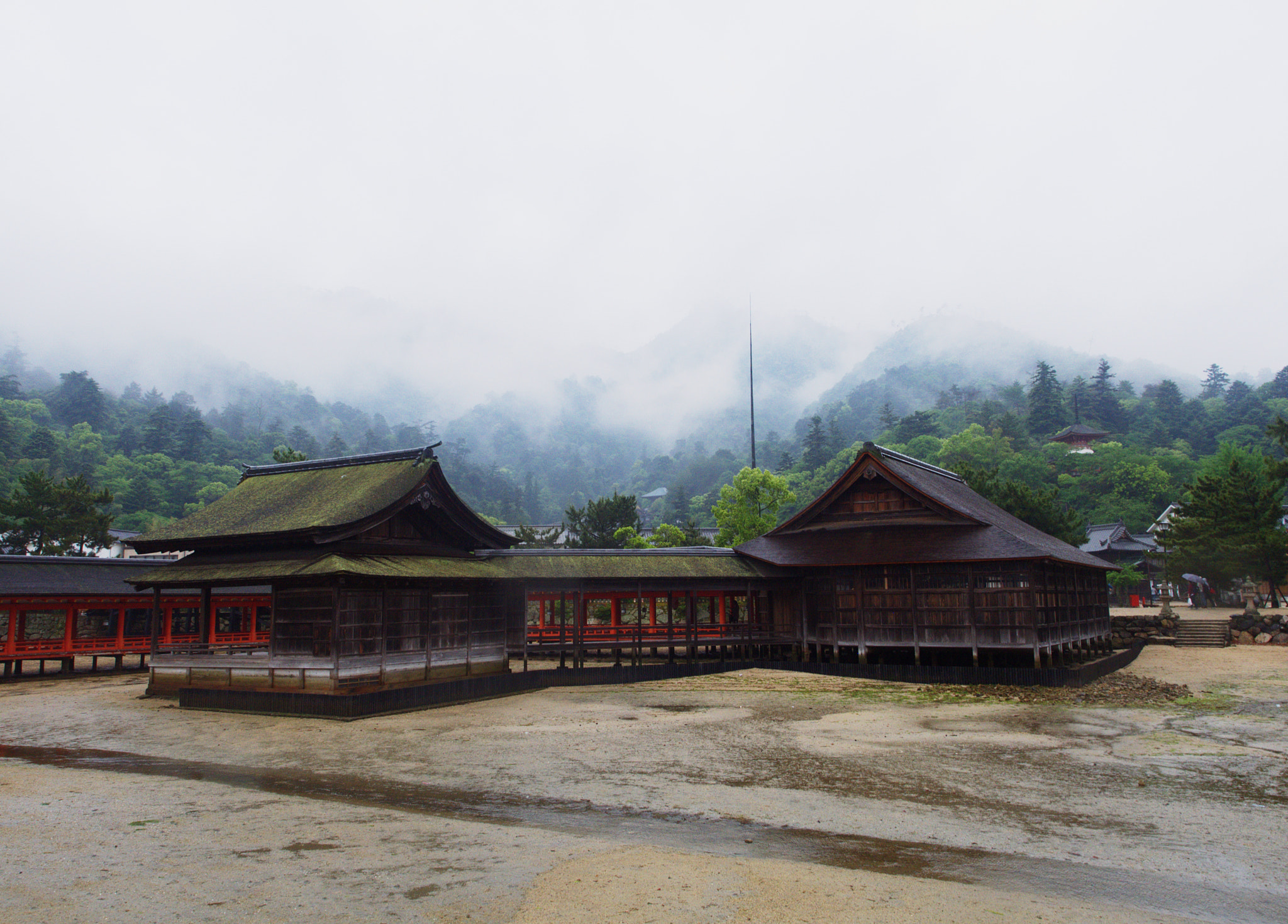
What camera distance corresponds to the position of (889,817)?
12.3 metres

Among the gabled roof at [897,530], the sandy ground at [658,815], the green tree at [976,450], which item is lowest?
the sandy ground at [658,815]

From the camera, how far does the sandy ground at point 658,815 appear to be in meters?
8.75

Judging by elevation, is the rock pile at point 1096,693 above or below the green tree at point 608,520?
below

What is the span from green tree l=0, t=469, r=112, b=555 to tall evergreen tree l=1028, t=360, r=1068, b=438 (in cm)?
11872

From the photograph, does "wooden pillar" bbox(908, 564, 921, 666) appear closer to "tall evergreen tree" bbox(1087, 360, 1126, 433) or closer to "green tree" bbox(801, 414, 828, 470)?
"green tree" bbox(801, 414, 828, 470)

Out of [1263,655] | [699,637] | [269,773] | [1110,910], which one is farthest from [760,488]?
[1110,910]

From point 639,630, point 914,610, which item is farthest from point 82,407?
point 914,610

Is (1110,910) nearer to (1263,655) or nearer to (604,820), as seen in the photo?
(604,820)

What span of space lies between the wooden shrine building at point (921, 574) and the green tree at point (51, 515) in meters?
42.6

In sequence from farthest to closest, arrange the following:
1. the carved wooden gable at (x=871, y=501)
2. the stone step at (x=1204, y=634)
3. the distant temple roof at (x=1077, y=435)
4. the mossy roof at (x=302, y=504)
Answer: the distant temple roof at (x=1077, y=435) < the stone step at (x=1204, y=634) < the carved wooden gable at (x=871, y=501) < the mossy roof at (x=302, y=504)

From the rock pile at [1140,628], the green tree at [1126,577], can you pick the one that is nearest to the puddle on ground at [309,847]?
the rock pile at [1140,628]

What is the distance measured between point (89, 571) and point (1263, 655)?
172 feet

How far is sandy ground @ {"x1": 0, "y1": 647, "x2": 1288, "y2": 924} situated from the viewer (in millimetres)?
8750

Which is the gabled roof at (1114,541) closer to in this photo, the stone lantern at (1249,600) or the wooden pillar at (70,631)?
the stone lantern at (1249,600)
